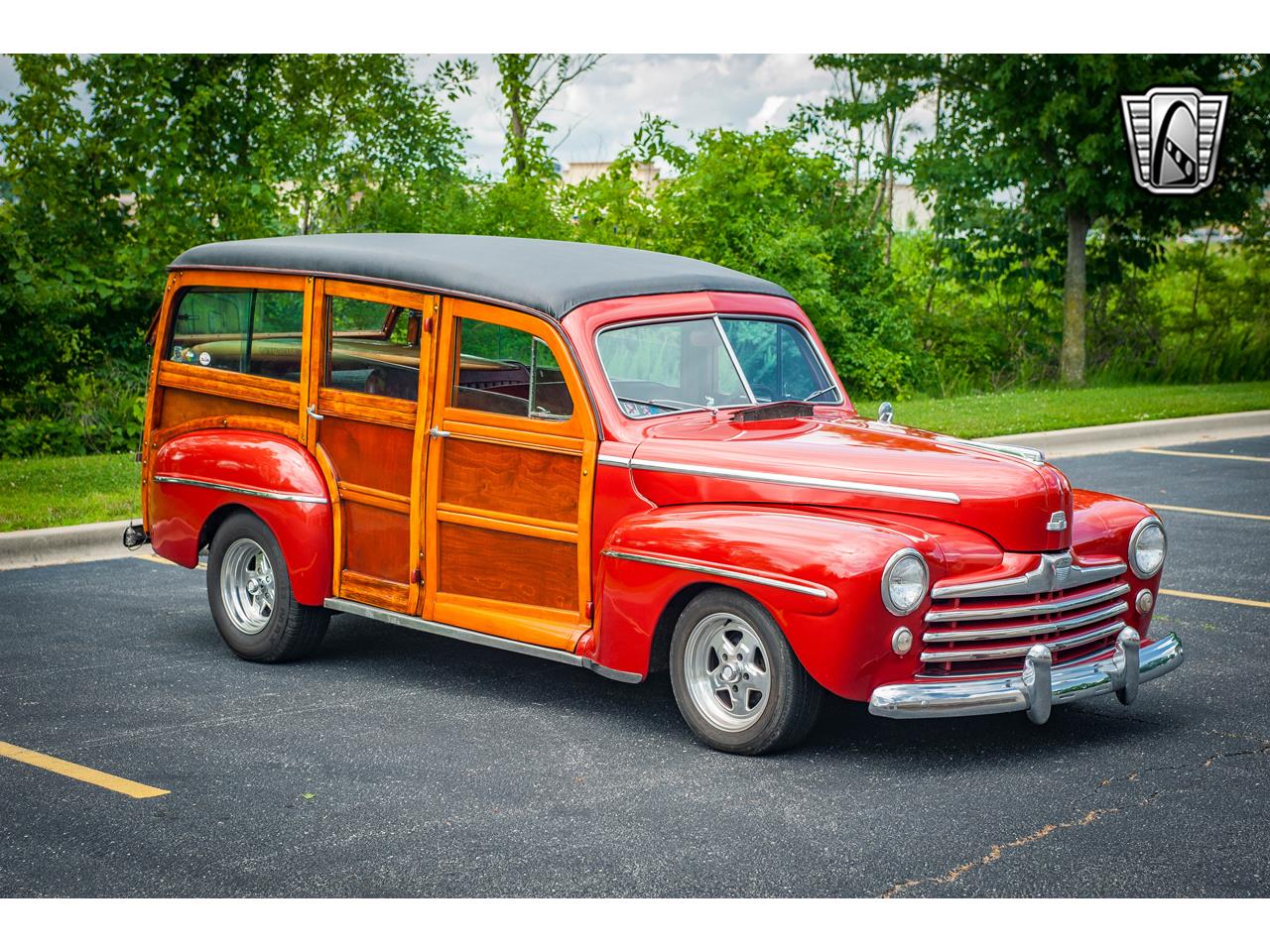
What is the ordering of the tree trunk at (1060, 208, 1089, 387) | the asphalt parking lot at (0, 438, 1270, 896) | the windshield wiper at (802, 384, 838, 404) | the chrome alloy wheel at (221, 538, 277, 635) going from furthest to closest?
the tree trunk at (1060, 208, 1089, 387)
the chrome alloy wheel at (221, 538, 277, 635)
the windshield wiper at (802, 384, 838, 404)
the asphalt parking lot at (0, 438, 1270, 896)

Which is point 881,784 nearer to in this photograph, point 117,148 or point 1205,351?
point 117,148

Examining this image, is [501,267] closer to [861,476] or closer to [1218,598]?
[861,476]

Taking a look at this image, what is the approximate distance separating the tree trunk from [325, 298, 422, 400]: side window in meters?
13.7

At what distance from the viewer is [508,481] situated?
20.3 feet

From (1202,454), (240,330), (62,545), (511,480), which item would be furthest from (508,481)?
(1202,454)

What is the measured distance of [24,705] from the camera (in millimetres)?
6207

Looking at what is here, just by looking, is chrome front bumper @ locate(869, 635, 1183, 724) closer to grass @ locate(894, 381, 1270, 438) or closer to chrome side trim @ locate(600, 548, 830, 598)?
chrome side trim @ locate(600, 548, 830, 598)

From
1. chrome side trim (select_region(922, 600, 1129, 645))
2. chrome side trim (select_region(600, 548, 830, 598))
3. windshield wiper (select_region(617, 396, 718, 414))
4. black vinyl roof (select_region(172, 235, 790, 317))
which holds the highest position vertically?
black vinyl roof (select_region(172, 235, 790, 317))

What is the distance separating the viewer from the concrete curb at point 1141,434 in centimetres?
1382

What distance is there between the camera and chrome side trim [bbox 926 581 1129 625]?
524 centimetres

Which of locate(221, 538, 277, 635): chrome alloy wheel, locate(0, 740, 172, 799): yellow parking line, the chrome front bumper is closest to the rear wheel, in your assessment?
locate(221, 538, 277, 635): chrome alloy wheel

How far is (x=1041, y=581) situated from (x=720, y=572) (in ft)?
3.83

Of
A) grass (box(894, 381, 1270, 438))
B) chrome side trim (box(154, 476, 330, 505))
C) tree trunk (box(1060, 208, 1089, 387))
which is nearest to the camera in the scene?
chrome side trim (box(154, 476, 330, 505))

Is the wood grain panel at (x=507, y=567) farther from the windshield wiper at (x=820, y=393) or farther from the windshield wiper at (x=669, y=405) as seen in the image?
the windshield wiper at (x=820, y=393)
